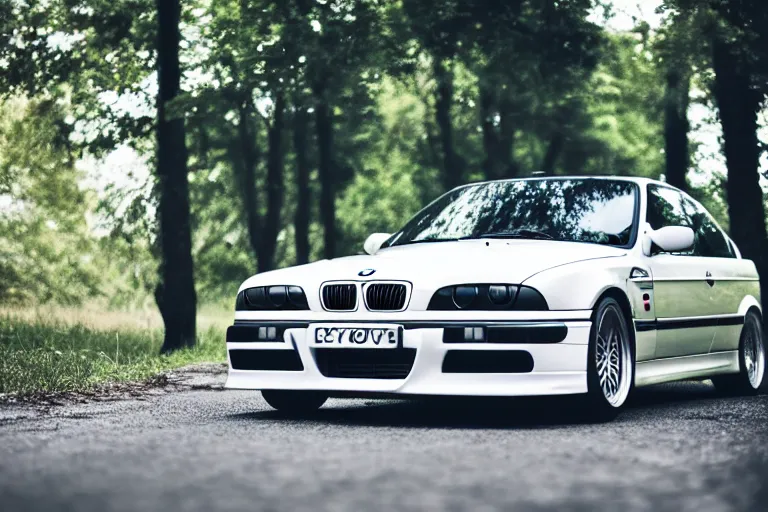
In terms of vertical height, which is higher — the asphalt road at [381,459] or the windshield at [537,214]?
the windshield at [537,214]

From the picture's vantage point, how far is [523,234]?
8.91 meters

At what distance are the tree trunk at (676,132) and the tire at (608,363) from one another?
42.7 feet

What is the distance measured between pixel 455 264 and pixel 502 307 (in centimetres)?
47

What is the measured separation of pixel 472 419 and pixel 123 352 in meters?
8.64

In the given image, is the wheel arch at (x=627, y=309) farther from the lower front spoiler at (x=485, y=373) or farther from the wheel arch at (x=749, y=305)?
the wheel arch at (x=749, y=305)

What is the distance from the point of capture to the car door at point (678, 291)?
8.88m

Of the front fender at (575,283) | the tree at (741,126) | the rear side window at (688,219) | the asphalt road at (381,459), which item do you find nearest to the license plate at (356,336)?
the asphalt road at (381,459)

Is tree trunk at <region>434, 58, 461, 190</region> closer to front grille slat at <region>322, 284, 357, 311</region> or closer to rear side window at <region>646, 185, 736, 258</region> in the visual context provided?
rear side window at <region>646, 185, 736, 258</region>

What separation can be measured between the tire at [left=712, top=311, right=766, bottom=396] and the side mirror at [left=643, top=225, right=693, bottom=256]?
1.99 metres

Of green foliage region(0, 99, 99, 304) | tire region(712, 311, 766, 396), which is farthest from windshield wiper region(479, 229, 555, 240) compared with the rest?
green foliage region(0, 99, 99, 304)

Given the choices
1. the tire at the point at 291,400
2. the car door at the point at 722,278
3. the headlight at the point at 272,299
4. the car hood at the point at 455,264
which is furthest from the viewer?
→ the car door at the point at 722,278

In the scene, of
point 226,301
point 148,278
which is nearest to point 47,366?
point 148,278

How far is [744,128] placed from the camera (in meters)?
15.2

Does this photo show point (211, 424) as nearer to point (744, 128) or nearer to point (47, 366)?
point (47, 366)
